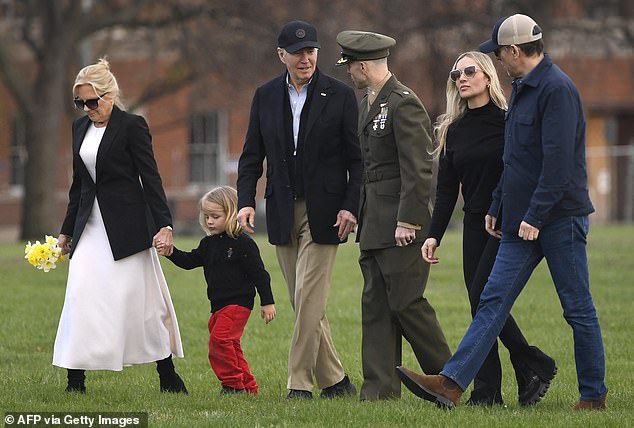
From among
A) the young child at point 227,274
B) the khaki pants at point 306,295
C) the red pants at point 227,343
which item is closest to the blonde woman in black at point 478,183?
the khaki pants at point 306,295

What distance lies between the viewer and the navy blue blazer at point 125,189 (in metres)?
8.35

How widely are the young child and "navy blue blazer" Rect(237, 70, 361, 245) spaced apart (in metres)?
0.19

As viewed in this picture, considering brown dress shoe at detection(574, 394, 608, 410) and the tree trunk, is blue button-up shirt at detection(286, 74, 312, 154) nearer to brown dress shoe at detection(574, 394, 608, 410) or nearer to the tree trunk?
brown dress shoe at detection(574, 394, 608, 410)

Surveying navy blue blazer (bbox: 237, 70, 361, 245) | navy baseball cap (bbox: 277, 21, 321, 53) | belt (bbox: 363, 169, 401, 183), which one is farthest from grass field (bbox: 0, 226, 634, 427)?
navy baseball cap (bbox: 277, 21, 321, 53)

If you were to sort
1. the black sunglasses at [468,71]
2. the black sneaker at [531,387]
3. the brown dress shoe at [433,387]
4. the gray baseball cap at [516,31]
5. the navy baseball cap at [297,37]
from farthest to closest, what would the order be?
the navy baseball cap at [297,37], the black sneaker at [531,387], the black sunglasses at [468,71], the brown dress shoe at [433,387], the gray baseball cap at [516,31]

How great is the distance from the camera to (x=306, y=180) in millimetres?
8398

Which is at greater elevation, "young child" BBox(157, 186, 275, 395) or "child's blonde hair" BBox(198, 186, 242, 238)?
"child's blonde hair" BBox(198, 186, 242, 238)

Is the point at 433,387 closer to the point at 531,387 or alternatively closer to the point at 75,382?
the point at 531,387

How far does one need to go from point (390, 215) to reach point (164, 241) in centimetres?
138

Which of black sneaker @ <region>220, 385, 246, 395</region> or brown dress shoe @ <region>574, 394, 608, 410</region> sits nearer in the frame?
brown dress shoe @ <region>574, 394, 608, 410</region>

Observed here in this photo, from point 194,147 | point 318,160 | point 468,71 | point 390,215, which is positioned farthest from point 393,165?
point 194,147

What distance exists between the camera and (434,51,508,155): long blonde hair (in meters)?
7.83

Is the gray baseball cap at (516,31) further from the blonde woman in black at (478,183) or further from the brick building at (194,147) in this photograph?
the brick building at (194,147)

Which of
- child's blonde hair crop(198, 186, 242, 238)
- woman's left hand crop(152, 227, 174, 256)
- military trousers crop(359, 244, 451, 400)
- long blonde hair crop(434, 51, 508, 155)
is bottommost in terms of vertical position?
military trousers crop(359, 244, 451, 400)
